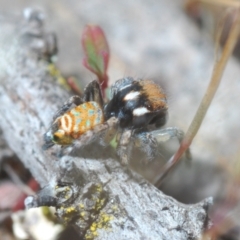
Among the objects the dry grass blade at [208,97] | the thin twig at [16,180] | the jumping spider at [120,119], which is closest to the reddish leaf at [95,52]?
the jumping spider at [120,119]

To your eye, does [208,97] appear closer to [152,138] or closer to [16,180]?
[152,138]

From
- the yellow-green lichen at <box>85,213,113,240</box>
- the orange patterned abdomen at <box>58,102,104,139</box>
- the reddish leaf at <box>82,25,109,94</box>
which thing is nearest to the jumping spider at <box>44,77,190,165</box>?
the orange patterned abdomen at <box>58,102,104,139</box>

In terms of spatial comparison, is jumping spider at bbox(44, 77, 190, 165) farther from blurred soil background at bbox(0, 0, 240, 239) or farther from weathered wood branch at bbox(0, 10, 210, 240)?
blurred soil background at bbox(0, 0, 240, 239)

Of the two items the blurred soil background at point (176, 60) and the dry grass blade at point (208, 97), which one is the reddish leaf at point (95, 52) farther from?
the dry grass blade at point (208, 97)

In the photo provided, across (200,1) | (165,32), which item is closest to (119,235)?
(165,32)

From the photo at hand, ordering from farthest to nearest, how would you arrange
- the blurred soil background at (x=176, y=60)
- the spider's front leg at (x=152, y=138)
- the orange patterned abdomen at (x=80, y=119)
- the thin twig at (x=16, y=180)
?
the blurred soil background at (x=176, y=60)
the thin twig at (x=16, y=180)
the spider's front leg at (x=152, y=138)
the orange patterned abdomen at (x=80, y=119)

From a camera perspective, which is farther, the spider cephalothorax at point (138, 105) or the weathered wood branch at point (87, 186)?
the spider cephalothorax at point (138, 105)

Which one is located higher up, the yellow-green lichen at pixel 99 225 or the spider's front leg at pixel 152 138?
the spider's front leg at pixel 152 138
